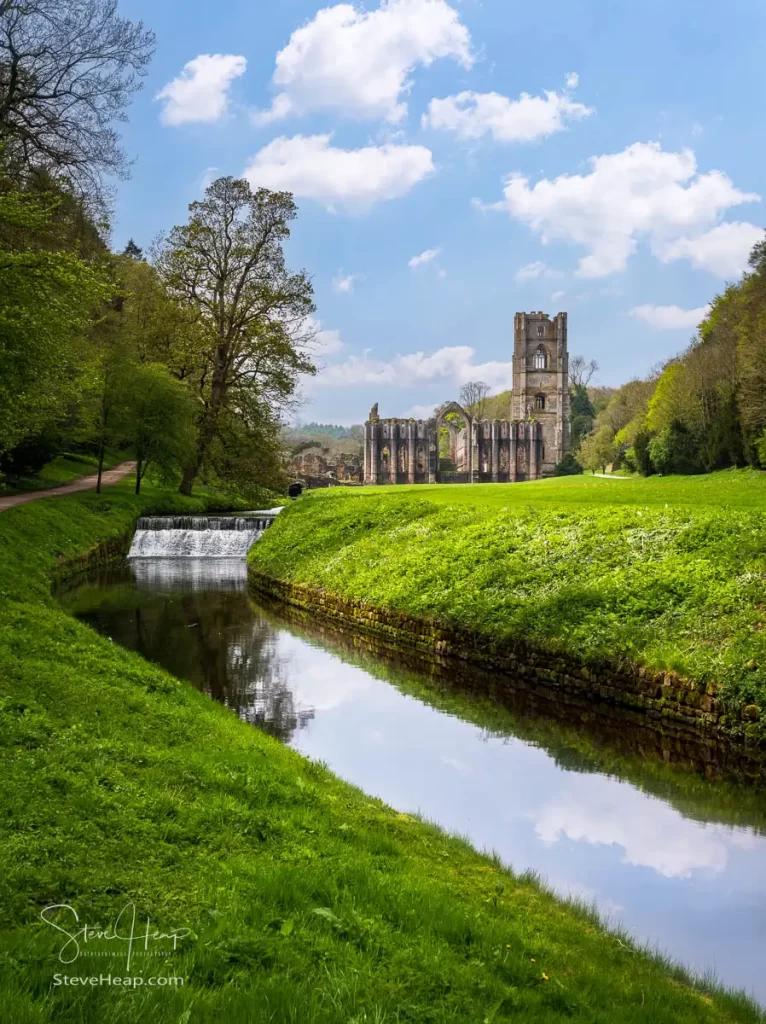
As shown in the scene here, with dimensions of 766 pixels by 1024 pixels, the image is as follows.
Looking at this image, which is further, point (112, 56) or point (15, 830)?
point (112, 56)

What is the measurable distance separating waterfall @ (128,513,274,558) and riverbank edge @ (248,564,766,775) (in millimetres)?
14489

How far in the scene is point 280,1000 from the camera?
3.58 m

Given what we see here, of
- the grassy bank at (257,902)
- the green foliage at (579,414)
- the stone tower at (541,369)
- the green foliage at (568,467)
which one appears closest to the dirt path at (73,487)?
the grassy bank at (257,902)

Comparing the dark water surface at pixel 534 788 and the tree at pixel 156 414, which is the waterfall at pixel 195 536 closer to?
the tree at pixel 156 414

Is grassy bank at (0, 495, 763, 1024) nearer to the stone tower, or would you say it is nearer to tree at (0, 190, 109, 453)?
tree at (0, 190, 109, 453)

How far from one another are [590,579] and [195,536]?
22068 millimetres

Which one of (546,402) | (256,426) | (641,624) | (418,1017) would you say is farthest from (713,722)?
(546,402)

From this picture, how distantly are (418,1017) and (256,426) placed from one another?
3875 cm

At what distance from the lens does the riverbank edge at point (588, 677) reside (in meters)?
10.5

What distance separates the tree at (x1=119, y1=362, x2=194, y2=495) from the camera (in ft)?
117

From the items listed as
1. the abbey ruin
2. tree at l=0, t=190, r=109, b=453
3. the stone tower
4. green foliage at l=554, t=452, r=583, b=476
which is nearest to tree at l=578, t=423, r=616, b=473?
green foliage at l=554, t=452, r=583, b=476

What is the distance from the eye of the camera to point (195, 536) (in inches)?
1336

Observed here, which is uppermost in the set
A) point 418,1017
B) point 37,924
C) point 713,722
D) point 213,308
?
point 213,308

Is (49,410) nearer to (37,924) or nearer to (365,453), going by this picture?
(37,924)
